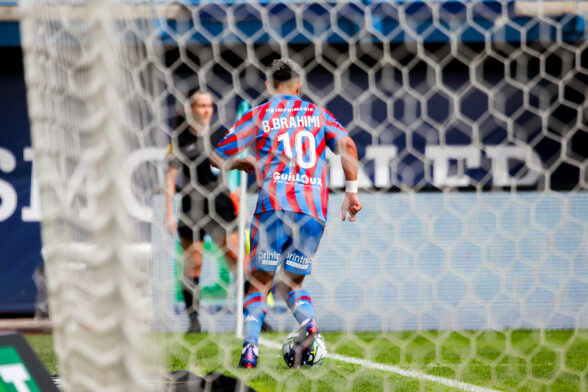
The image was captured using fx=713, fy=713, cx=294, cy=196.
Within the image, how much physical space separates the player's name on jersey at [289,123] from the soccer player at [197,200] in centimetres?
107

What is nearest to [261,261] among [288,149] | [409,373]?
[288,149]

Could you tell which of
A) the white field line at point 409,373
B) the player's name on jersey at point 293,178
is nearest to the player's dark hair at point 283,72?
the player's name on jersey at point 293,178

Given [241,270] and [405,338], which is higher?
[241,270]

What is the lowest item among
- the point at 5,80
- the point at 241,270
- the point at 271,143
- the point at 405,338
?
the point at 405,338

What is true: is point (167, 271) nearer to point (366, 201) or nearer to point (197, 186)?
point (197, 186)

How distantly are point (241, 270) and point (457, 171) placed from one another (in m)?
2.76

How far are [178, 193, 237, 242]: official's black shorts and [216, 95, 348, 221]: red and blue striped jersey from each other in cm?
126

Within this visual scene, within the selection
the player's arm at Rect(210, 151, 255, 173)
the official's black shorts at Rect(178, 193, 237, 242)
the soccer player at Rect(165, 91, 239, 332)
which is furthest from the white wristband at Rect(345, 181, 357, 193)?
the official's black shorts at Rect(178, 193, 237, 242)

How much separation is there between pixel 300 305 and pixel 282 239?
0.27 m

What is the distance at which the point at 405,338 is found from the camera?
405cm

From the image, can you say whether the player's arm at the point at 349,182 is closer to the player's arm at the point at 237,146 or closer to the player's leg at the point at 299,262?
the player's leg at the point at 299,262

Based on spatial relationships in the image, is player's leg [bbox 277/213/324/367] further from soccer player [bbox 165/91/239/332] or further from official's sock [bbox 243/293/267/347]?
soccer player [bbox 165/91/239/332]

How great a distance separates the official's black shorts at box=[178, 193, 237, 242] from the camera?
412 cm

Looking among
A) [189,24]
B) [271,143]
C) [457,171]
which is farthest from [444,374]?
[189,24]
